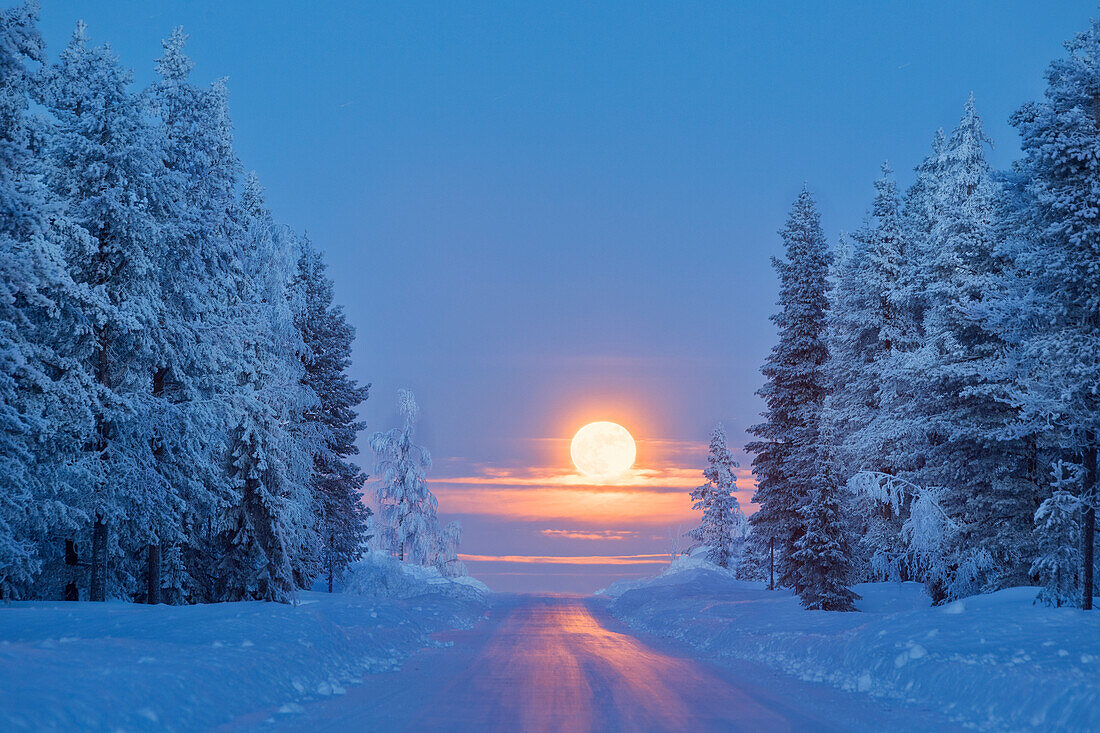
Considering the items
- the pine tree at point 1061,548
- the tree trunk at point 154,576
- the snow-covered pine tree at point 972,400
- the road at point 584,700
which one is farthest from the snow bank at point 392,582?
the pine tree at point 1061,548

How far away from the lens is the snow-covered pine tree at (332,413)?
129ft

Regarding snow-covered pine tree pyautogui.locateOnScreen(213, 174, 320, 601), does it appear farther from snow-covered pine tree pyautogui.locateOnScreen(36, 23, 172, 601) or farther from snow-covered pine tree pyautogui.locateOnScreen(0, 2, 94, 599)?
snow-covered pine tree pyautogui.locateOnScreen(0, 2, 94, 599)

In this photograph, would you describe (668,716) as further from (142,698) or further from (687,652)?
(687,652)

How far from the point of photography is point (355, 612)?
2548 centimetres

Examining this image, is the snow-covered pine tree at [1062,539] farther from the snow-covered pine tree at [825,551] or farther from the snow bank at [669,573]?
the snow bank at [669,573]

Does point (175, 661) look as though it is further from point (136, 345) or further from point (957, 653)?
point (136, 345)

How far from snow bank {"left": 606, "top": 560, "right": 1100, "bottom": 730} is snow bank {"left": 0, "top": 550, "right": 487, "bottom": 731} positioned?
26.8 feet

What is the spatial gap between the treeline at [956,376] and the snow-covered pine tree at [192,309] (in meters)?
19.6

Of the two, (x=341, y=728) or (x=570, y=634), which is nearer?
(x=341, y=728)

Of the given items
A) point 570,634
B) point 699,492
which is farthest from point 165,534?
point 699,492

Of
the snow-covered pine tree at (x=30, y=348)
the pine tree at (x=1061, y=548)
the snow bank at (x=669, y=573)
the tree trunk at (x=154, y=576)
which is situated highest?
the snow-covered pine tree at (x=30, y=348)

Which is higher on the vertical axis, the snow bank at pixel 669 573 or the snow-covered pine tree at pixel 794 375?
the snow-covered pine tree at pixel 794 375

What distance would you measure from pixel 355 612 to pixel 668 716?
1586 cm

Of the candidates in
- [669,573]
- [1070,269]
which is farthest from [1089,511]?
[669,573]
